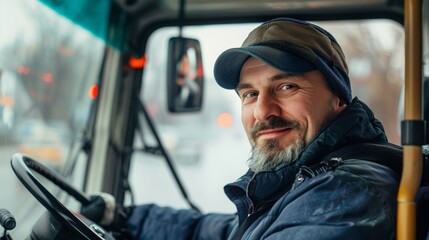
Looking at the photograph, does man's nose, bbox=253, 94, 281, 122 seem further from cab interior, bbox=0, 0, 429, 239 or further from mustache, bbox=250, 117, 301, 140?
cab interior, bbox=0, 0, 429, 239

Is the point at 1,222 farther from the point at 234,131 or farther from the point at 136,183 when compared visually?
the point at 136,183

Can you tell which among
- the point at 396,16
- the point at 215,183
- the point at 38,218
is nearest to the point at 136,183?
the point at 215,183

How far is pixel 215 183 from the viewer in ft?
9.21

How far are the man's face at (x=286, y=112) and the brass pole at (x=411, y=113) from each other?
1.42 feet

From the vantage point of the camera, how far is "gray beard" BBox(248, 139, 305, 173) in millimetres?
1673

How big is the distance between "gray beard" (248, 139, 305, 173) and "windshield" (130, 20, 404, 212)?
191mm

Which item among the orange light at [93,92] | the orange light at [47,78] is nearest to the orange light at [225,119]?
the orange light at [93,92]

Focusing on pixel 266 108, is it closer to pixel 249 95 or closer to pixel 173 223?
pixel 249 95

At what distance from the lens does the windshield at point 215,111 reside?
2.22 meters

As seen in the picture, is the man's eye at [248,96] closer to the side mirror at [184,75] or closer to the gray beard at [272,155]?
the gray beard at [272,155]

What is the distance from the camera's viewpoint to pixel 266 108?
68.8 inches

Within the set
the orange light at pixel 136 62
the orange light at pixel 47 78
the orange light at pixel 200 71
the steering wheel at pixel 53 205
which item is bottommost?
the steering wheel at pixel 53 205

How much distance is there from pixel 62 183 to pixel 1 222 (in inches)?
23.0

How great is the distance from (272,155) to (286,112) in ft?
0.48
